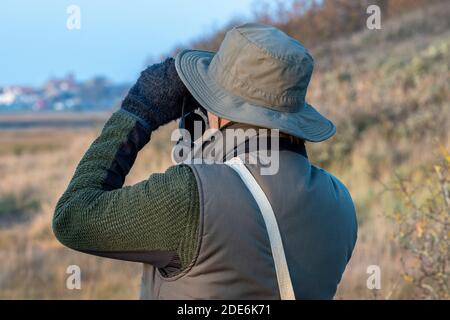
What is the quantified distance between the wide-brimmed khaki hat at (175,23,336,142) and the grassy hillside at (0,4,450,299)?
7.72ft

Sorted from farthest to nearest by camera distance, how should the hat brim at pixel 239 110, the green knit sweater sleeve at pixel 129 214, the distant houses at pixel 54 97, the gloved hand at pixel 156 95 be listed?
1. the distant houses at pixel 54 97
2. the gloved hand at pixel 156 95
3. the hat brim at pixel 239 110
4. the green knit sweater sleeve at pixel 129 214

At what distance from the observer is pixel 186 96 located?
2.19 metres

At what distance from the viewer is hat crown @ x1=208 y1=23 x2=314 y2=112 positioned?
2.01m

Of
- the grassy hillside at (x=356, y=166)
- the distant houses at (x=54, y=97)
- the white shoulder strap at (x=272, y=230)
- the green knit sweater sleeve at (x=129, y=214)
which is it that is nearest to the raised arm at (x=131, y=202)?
the green knit sweater sleeve at (x=129, y=214)

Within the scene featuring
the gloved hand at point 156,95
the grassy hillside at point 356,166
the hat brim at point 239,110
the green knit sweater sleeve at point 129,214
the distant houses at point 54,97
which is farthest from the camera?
the distant houses at point 54,97

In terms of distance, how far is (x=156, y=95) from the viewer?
214cm

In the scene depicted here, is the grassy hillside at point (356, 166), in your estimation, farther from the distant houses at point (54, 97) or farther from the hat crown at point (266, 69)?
the distant houses at point (54, 97)

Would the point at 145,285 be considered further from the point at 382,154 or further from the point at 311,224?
the point at 382,154

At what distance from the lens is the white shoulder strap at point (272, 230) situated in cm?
189

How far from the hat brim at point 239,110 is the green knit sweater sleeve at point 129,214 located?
0.21 m

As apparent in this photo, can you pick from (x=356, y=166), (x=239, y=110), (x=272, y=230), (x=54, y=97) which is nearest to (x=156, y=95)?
(x=239, y=110)

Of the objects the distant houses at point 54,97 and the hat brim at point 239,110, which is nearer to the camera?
the hat brim at point 239,110

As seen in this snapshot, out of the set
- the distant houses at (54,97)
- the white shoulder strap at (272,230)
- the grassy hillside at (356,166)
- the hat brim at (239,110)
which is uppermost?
the hat brim at (239,110)

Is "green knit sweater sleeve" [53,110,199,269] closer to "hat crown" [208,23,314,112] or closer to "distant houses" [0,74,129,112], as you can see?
"hat crown" [208,23,314,112]
